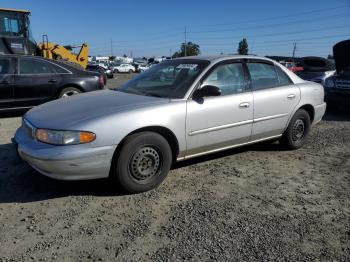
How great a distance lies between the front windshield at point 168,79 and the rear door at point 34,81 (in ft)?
12.7

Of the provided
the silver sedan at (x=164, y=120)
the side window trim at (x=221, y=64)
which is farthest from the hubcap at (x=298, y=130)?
the side window trim at (x=221, y=64)

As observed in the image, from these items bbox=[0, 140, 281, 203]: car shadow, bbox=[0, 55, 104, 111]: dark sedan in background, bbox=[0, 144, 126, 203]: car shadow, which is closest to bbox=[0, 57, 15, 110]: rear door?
bbox=[0, 55, 104, 111]: dark sedan in background

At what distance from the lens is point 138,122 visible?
13.5 feet

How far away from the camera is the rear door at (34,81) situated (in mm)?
8438

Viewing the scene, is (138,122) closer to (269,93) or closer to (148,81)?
(148,81)

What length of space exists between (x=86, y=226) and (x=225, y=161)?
2.48m

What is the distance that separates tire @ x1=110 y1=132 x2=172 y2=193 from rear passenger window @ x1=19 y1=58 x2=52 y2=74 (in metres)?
5.41

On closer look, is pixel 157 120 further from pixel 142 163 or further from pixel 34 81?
pixel 34 81

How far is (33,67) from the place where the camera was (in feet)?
28.5

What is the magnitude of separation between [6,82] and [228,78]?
5.28 metres

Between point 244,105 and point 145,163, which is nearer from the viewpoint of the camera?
point 145,163

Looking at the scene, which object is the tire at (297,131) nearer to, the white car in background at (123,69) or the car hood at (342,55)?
the car hood at (342,55)

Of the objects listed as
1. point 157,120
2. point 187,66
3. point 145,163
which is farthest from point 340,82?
point 145,163

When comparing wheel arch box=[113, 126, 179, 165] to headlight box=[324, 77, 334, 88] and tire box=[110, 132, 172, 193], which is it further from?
headlight box=[324, 77, 334, 88]
